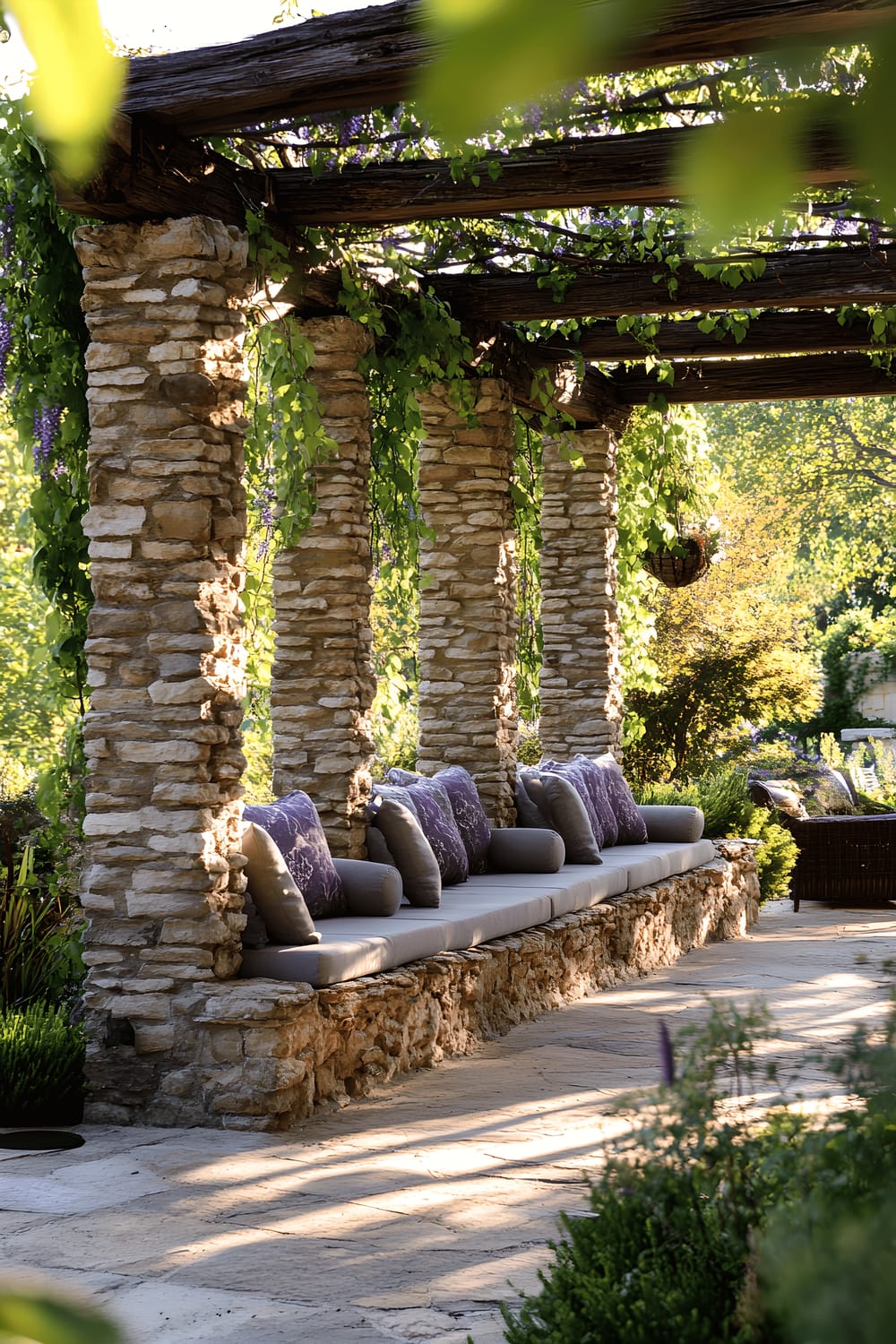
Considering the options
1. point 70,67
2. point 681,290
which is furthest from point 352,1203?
point 681,290

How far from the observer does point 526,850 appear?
7391mm

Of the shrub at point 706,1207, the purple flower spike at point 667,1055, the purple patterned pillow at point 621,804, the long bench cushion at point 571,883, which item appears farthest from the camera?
the purple patterned pillow at point 621,804

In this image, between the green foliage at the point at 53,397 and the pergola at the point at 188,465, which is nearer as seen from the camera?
the pergola at the point at 188,465

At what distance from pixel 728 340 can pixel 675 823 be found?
120 inches

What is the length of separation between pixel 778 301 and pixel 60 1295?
7011mm

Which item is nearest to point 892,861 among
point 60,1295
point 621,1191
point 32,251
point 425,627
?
point 425,627

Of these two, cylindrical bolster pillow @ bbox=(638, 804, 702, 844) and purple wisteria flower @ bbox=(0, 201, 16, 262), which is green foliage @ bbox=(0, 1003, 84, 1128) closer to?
purple wisteria flower @ bbox=(0, 201, 16, 262)

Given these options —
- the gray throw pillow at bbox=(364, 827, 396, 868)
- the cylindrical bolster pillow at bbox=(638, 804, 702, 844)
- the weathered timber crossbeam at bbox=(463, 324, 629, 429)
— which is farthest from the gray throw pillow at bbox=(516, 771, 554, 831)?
the weathered timber crossbeam at bbox=(463, 324, 629, 429)

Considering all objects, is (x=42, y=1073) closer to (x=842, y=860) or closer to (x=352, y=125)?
(x=352, y=125)

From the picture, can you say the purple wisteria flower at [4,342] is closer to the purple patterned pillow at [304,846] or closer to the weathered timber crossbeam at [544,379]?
the purple patterned pillow at [304,846]

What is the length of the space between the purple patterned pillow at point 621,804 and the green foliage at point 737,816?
119 centimetres

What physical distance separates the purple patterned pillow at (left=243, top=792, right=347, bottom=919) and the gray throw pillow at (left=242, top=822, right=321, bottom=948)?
25 centimetres

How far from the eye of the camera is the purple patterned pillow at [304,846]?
17.2ft

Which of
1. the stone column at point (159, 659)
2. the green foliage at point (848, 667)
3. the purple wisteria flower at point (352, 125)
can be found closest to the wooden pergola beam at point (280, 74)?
the stone column at point (159, 659)
